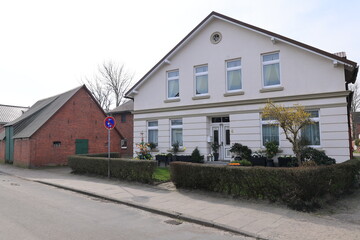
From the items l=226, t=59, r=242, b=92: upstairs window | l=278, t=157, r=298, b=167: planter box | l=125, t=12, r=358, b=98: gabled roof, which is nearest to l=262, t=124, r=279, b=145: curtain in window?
l=278, t=157, r=298, b=167: planter box

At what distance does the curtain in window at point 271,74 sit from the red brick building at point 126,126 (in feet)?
55.6

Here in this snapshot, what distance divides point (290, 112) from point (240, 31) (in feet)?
21.7

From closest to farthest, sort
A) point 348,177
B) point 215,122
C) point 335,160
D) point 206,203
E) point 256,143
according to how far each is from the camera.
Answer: point 206,203 < point 348,177 < point 335,160 < point 256,143 < point 215,122

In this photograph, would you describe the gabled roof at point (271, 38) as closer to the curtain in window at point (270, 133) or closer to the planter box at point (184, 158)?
the curtain in window at point (270, 133)

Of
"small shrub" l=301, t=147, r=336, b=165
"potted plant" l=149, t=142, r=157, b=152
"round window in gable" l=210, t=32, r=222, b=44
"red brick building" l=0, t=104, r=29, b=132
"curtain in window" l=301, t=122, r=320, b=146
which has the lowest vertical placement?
"small shrub" l=301, t=147, r=336, b=165

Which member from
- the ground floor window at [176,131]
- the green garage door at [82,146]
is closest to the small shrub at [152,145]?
the ground floor window at [176,131]

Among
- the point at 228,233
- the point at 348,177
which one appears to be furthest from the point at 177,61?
the point at 228,233

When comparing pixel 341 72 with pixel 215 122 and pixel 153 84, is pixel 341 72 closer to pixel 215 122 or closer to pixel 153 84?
pixel 215 122

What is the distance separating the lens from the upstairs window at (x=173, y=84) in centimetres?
1766

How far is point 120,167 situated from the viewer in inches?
490

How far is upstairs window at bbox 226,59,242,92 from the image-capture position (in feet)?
50.3

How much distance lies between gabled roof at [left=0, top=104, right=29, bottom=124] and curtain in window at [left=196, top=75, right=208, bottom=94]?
131ft

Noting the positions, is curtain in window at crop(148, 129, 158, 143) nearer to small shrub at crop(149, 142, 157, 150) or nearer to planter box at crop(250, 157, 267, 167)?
small shrub at crop(149, 142, 157, 150)

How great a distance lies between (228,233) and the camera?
5.88 metres
